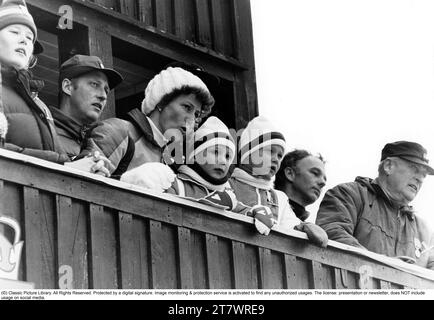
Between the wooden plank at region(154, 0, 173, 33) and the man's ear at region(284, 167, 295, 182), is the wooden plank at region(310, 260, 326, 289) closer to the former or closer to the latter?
the man's ear at region(284, 167, 295, 182)

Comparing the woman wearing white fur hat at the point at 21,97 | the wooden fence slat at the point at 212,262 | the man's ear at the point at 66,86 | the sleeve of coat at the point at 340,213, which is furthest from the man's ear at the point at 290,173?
the woman wearing white fur hat at the point at 21,97

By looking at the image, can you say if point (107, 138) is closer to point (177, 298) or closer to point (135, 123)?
point (135, 123)

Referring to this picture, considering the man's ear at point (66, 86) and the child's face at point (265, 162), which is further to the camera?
the child's face at point (265, 162)

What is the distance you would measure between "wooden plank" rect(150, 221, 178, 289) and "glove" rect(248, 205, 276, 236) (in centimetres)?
72

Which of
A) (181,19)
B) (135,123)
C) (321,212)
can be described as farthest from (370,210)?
(181,19)

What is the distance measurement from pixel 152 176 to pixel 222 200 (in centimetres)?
51

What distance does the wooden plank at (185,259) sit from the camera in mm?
8086

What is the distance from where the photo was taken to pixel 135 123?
8.62m

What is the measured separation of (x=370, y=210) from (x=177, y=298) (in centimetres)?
223

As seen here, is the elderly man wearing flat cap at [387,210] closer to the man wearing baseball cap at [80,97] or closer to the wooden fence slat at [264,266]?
the wooden fence slat at [264,266]

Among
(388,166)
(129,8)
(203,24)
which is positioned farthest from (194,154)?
(203,24)

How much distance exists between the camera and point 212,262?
830 centimetres

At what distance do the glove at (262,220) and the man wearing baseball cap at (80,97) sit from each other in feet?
3.90
